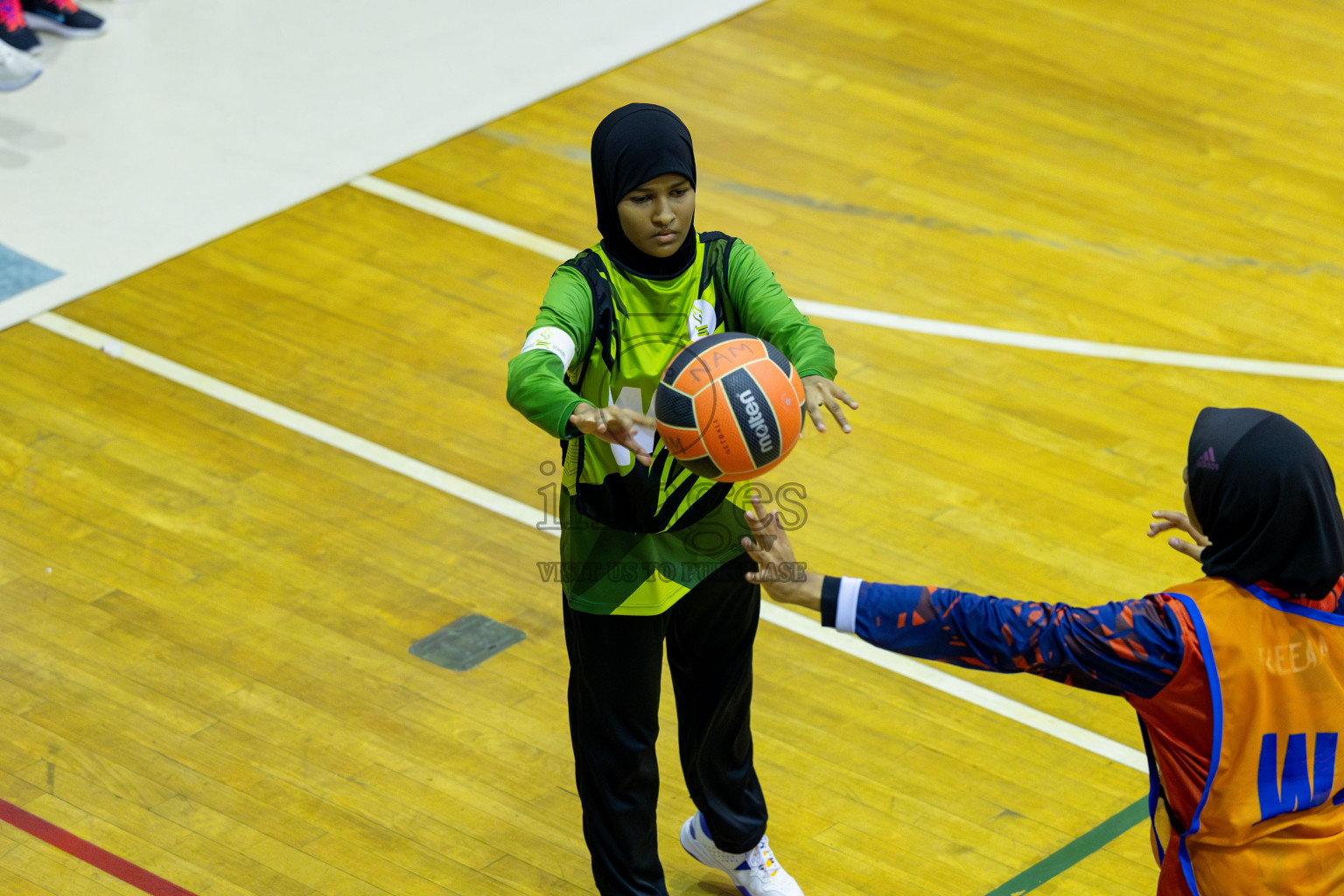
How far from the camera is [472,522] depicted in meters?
6.29

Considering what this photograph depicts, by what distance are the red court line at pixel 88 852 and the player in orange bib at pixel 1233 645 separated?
2.39 m

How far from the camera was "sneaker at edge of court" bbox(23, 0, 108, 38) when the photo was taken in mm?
10086

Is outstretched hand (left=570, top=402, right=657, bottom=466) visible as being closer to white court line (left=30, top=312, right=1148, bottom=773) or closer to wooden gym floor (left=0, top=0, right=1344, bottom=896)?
wooden gym floor (left=0, top=0, right=1344, bottom=896)

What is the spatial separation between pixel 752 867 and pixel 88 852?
1.97 metres

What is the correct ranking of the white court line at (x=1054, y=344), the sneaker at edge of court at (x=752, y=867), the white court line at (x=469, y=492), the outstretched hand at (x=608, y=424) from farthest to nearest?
the white court line at (x=1054, y=344) < the white court line at (x=469, y=492) < the sneaker at edge of court at (x=752, y=867) < the outstretched hand at (x=608, y=424)

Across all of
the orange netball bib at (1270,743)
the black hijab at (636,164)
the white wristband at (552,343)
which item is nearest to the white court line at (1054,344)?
the black hijab at (636,164)

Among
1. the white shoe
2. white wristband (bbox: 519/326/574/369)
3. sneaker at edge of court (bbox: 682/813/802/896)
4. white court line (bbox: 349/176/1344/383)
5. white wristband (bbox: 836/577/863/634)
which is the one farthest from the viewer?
the white shoe

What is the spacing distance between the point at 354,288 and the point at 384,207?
868 millimetres

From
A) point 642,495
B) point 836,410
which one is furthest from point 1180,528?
point 642,495

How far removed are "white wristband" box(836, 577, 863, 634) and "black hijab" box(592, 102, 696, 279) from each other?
103 centimetres

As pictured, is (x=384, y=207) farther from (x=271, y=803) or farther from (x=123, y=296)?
(x=271, y=803)

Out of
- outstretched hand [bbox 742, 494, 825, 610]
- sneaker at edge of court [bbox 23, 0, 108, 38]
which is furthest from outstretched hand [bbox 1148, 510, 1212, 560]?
sneaker at edge of court [bbox 23, 0, 108, 38]

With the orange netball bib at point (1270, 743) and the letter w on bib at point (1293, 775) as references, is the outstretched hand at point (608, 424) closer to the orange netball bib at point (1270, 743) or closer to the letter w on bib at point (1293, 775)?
the orange netball bib at point (1270, 743)

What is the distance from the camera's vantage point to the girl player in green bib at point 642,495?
373 cm
